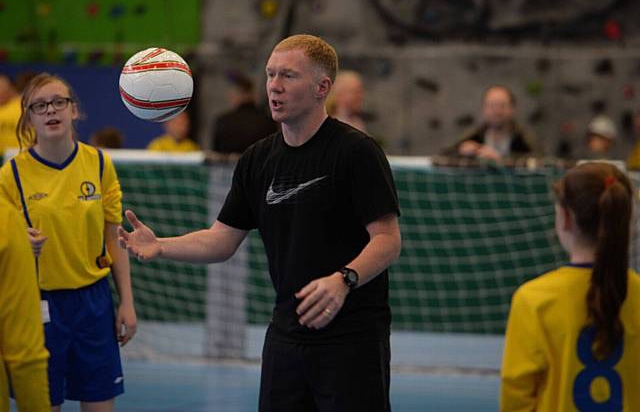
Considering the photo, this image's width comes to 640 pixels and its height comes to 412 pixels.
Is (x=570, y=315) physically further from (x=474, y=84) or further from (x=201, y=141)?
(x=201, y=141)

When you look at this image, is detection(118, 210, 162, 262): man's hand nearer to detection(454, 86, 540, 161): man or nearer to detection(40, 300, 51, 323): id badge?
detection(40, 300, 51, 323): id badge

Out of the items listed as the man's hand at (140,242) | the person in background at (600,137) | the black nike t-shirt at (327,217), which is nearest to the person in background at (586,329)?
the black nike t-shirt at (327,217)

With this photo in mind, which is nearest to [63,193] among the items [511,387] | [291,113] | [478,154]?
[291,113]

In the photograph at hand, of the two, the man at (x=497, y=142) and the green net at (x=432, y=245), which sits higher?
the man at (x=497, y=142)

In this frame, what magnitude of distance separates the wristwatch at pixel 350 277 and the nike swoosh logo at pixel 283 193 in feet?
1.32

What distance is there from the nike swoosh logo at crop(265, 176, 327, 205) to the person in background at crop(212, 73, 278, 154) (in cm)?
590

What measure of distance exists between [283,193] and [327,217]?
0.63 feet

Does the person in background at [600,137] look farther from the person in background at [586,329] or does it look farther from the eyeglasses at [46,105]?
the person in background at [586,329]

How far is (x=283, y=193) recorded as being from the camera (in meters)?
4.02

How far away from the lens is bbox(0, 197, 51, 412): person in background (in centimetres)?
329

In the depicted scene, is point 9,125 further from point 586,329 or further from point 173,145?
point 586,329

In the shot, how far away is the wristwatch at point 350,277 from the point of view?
12.1 ft

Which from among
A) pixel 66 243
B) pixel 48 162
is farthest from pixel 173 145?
pixel 66 243

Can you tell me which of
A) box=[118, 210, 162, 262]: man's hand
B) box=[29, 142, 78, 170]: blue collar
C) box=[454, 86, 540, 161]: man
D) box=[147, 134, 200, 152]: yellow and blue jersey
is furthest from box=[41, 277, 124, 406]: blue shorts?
box=[147, 134, 200, 152]: yellow and blue jersey
